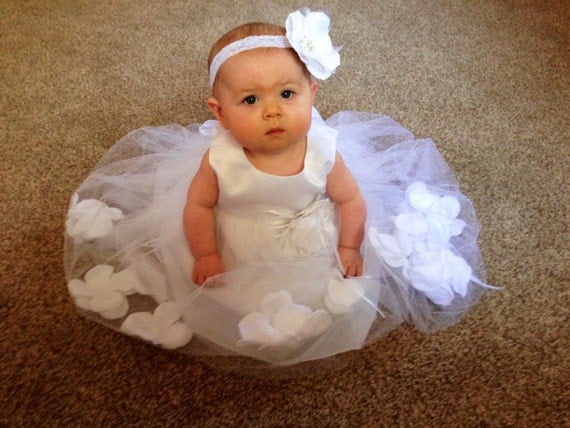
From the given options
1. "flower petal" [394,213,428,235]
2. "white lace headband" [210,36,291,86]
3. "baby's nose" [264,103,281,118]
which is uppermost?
"white lace headband" [210,36,291,86]

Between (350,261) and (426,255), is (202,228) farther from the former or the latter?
(426,255)

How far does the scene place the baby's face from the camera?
66 cm

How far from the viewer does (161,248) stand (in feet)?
2.74

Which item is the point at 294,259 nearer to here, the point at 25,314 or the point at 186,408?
the point at 186,408

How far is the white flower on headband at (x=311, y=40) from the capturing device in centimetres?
65

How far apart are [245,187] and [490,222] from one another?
475 mm

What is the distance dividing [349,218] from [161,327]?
33 cm

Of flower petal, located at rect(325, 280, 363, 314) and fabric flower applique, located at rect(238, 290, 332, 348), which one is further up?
flower petal, located at rect(325, 280, 363, 314)

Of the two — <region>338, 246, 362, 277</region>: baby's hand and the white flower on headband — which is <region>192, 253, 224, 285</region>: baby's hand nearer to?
<region>338, 246, 362, 277</region>: baby's hand

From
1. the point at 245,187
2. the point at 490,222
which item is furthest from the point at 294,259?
the point at 490,222

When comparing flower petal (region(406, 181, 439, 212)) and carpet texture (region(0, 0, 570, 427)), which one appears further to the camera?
flower petal (region(406, 181, 439, 212))

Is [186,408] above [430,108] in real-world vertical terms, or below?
below

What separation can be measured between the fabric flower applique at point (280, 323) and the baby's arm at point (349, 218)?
0.34 ft

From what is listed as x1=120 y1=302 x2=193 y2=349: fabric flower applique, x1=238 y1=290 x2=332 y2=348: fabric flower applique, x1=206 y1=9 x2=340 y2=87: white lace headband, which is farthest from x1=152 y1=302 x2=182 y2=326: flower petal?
x1=206 y1=9 x2=340 y2=87: white lace headband
